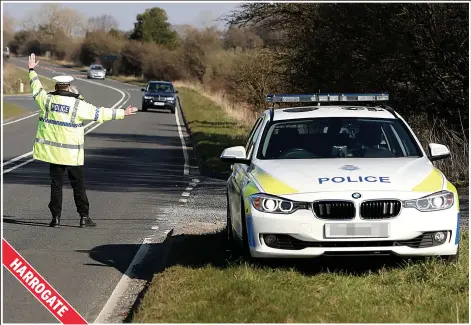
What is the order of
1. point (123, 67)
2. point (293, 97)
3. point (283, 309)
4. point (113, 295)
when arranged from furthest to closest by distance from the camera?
point (123, 67)
point (293, 97)
point (113, 295)
point (283, 309)

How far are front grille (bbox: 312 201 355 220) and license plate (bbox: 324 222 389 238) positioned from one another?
87mm

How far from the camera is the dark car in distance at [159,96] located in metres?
47.2

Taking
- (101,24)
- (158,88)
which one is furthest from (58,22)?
(158,88)

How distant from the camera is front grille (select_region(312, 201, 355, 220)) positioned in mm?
7459

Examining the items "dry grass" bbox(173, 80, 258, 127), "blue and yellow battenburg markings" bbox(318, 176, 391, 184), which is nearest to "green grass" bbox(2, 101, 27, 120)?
"dry grass" bbox(173, 80, 258, 127)

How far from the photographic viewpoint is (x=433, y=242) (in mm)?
7582

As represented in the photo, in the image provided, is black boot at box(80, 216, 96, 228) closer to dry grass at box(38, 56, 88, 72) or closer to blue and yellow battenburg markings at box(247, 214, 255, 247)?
blue and yellow battenburg markings at box(247, 214, 255, 247)

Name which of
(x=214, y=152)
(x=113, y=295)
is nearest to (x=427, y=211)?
(x=113, y=295)

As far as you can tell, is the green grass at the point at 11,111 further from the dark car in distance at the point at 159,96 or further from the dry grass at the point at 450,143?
the dry grass at the point at 450,143

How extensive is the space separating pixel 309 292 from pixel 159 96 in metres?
41.0

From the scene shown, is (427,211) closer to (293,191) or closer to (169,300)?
(293,191)

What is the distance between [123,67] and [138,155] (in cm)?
8904

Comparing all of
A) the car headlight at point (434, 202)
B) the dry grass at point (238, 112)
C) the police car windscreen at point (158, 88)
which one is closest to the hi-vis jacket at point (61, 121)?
the car headlight at point (434, 202)

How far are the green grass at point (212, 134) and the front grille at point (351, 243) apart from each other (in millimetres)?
11801
